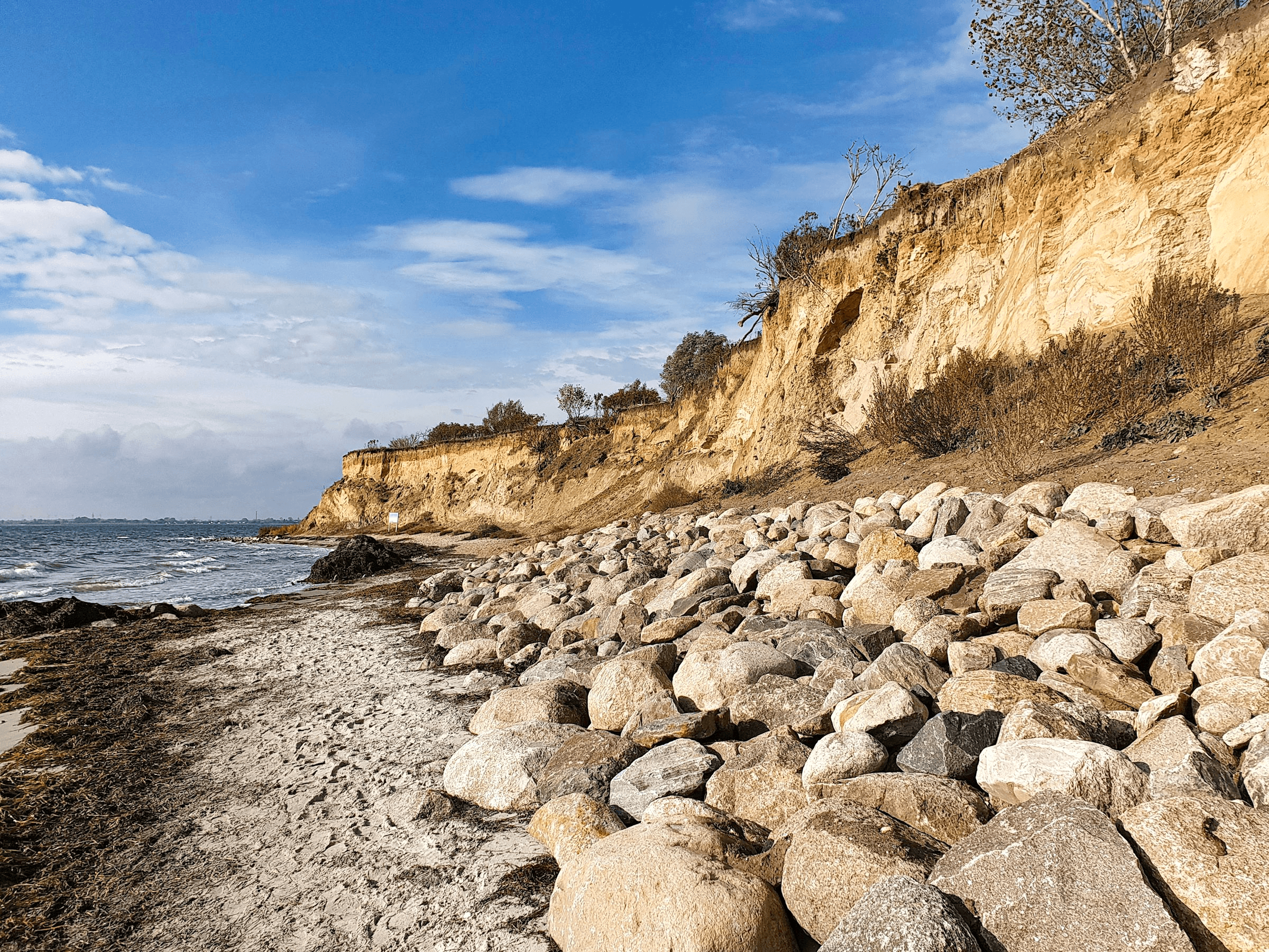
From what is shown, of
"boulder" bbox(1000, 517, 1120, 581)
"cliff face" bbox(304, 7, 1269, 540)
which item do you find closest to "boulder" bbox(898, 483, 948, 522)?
"boulder" bbox(1000, 517, 1120, 581)

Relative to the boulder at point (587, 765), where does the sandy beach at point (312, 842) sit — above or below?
below

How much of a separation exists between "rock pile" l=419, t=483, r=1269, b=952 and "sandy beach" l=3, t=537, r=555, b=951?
32 centimetres

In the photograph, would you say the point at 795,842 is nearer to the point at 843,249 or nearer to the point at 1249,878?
the point at 1249,878

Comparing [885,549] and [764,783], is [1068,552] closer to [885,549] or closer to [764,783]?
[885,549]

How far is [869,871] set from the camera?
229 cm

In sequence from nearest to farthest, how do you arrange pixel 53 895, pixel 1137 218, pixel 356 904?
pixel 356 904 < pixel 53 895 < pixel 1137 218

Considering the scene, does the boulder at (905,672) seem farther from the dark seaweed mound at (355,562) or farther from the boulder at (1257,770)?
the dark seaweed mound at (355,562)

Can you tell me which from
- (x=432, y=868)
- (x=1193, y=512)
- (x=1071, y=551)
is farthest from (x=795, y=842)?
(x=1193, y=512)

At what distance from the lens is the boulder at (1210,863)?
1764 mm

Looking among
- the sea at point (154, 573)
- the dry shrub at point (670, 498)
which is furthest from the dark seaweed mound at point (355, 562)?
the dry shrub at point (670, 498)

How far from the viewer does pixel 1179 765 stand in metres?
2.32

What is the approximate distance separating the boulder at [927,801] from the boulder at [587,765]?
135cm

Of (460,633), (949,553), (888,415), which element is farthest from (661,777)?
(888,415)

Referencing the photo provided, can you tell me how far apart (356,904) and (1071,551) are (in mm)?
4909
